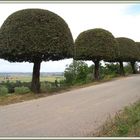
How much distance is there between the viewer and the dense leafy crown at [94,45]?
28.5 m

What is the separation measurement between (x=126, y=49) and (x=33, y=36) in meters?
21.4

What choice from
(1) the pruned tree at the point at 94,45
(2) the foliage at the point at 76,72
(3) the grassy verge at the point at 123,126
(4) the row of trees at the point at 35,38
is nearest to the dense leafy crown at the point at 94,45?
(1) the pruned tree at the point at 94,45

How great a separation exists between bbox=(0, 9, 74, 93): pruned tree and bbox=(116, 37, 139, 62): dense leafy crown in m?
18.7

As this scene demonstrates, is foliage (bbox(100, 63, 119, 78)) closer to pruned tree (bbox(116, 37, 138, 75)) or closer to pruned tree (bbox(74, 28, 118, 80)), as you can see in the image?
pruned tree (bbox(116, 37, 138, 75))

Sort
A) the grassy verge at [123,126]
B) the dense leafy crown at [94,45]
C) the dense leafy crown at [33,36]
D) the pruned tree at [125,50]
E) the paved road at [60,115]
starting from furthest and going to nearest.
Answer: the pruned tree at [125,50] < the dense leafy crown at [94,45] < the dense leafy crown at [33,36] < the paved road at [60,115] < the grassy verge at [123,126]

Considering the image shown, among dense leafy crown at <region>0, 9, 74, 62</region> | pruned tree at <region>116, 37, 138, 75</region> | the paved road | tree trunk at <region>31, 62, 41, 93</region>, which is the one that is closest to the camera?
the paved road

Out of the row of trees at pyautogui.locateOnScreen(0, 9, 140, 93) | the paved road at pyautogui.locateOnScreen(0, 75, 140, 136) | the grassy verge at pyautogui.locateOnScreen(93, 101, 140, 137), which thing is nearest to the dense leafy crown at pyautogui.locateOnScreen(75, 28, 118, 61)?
the row of trees at pyautogui.locateOnScreen(0, 9, 140, 93)

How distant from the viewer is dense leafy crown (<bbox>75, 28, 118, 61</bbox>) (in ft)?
93.5

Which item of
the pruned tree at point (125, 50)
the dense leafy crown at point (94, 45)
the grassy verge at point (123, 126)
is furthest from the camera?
the pruned tree at point (125, 50)

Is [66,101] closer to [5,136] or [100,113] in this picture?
[100,113]

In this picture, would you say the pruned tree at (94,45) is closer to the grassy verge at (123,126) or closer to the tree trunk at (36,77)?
the tree trunk at (36,77)

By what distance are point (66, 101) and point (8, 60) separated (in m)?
5.56

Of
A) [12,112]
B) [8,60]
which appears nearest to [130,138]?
[12,112]

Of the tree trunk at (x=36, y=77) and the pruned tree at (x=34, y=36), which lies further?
the tree trunk at (x=36, y=77)
